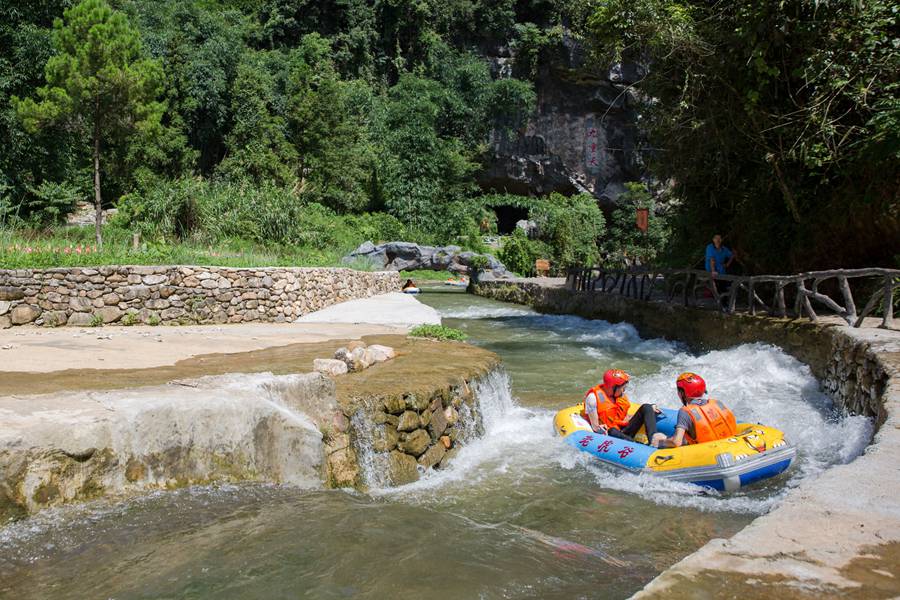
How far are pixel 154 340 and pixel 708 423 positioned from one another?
7402 mm

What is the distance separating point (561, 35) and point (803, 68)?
97.8 feet

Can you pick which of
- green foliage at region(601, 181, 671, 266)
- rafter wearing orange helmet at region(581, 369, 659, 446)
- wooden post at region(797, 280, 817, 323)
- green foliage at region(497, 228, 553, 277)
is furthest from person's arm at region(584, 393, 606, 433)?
green foliage at region(601, 181, 671, 266)

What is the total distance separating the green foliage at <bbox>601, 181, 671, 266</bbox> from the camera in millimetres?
35031

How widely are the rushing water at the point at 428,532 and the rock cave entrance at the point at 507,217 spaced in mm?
36717

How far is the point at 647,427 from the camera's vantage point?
256 inches

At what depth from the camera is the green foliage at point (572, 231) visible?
34094mm

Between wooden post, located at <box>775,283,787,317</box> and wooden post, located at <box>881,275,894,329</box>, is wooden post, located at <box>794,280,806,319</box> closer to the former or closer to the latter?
wooden post, located at <box>775,283,787,317</box>

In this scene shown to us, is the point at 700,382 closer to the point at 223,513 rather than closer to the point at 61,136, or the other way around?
the point at 223,513

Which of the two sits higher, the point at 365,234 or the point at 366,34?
the point at 366,34

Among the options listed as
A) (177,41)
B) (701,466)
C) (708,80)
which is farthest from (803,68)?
(177,41)

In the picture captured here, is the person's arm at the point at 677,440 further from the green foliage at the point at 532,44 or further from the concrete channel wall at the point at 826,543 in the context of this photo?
the green foliage at the point at 532,44

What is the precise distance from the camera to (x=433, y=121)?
4038 centimetres

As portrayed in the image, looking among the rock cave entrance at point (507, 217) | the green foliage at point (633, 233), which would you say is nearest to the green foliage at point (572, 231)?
the green foliage at point (633, 233)

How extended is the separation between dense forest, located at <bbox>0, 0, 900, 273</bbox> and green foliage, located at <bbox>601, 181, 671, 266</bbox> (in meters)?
0.15
